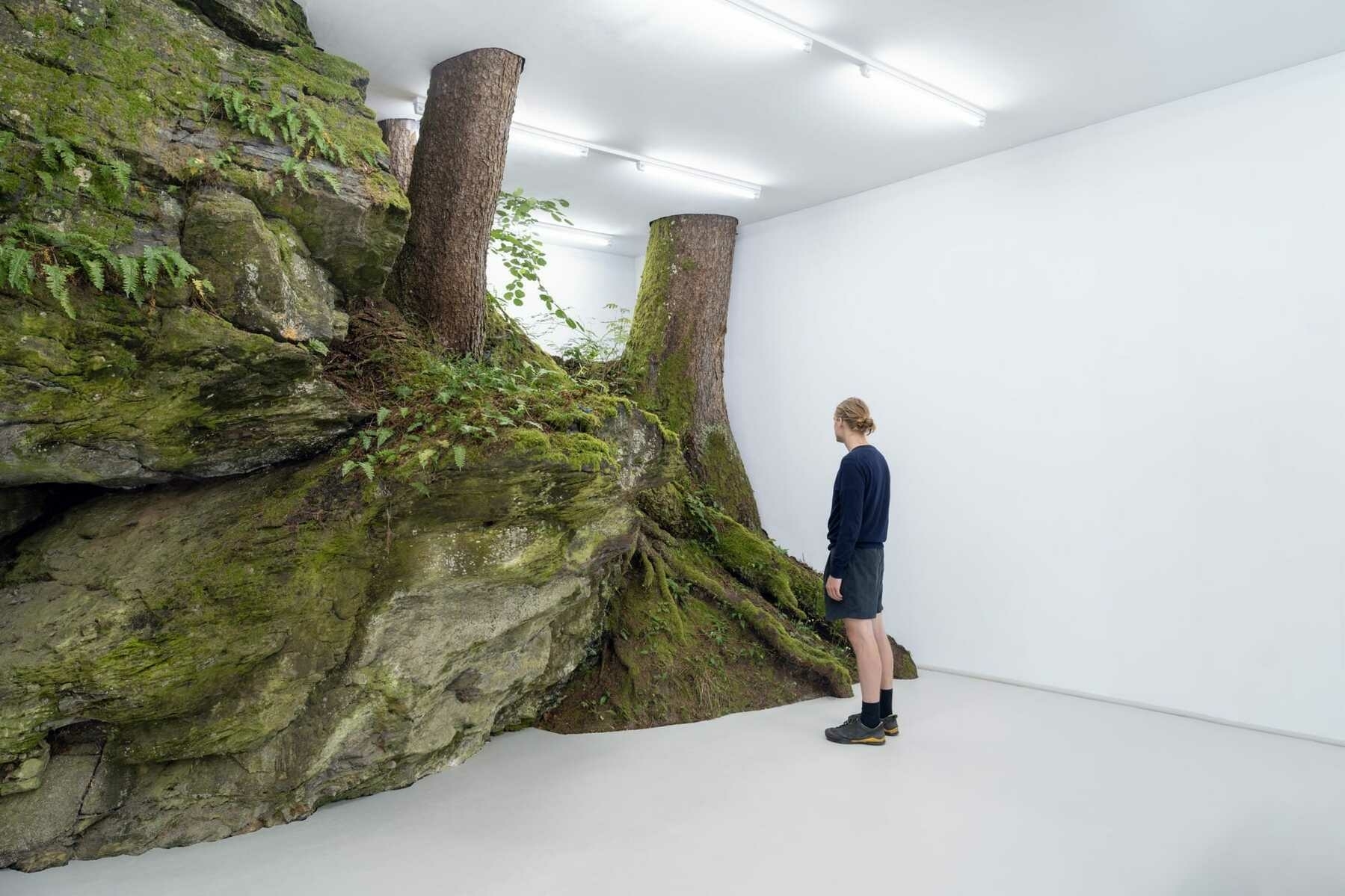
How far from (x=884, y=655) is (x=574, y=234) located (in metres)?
7.24

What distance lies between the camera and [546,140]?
682 cm

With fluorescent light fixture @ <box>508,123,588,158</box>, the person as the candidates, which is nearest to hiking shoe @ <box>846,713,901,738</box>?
the person

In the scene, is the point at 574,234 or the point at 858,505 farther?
the point at 574,234

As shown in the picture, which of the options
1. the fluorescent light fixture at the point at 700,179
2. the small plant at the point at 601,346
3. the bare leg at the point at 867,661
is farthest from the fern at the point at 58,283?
the fluorescent light fixture at the point at 700,179

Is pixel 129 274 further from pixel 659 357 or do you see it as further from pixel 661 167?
pixel 659 357

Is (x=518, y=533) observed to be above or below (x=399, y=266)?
below

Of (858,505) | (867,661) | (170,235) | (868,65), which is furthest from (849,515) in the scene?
(170,235)

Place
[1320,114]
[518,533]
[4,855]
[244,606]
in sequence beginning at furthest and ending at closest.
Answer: [1320,114]
[518,533]
[244,606]
[4,855]

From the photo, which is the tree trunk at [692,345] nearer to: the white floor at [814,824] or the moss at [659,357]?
the moss at [659,357]

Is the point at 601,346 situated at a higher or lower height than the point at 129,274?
higher

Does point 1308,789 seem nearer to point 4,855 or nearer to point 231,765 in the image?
point 231,765

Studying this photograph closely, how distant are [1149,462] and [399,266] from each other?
18.2 ft

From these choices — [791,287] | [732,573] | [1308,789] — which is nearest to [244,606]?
[732,573]

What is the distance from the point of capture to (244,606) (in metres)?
3.50
